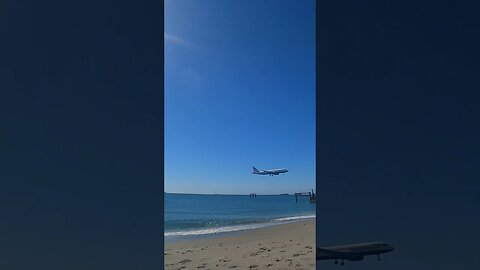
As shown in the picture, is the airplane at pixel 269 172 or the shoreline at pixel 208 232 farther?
the shoreline at pixel 208 232

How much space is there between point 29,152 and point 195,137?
96cm
